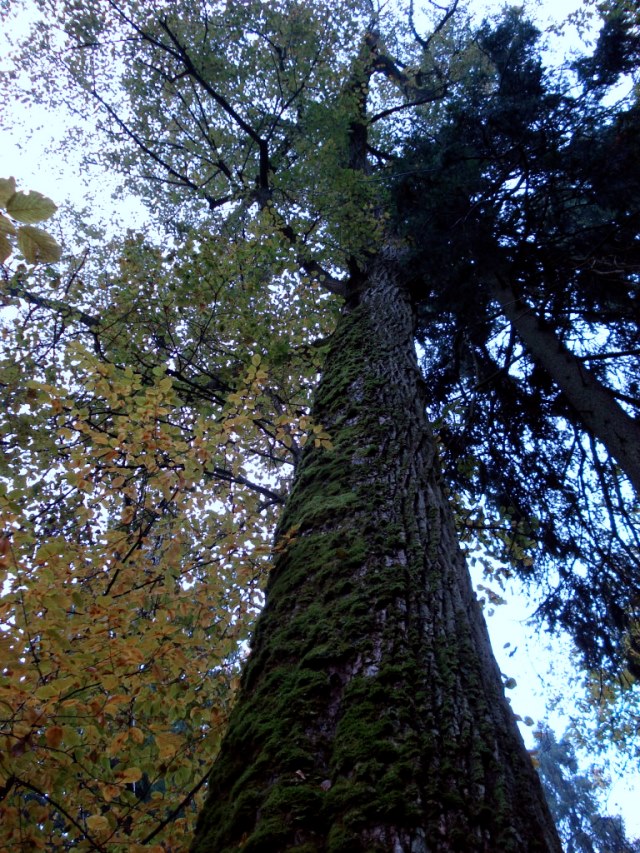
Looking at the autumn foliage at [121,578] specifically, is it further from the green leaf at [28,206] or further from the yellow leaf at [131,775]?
the green leaf at [28,206]

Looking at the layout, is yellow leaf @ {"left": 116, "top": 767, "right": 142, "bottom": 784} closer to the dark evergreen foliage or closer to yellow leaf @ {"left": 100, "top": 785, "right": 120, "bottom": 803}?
yellow leaf @ {"left": 100, "top": 785, "right": 120, "bottom": 803}

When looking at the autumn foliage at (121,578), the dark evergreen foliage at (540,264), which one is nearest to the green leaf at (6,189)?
the autumn foliage at (121,578)

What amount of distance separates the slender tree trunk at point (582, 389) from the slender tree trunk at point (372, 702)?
2771 millimetres

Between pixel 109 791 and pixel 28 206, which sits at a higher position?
pixel 28 206

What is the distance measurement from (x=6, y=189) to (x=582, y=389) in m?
5.61

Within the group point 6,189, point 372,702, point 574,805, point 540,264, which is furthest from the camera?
point 574,805

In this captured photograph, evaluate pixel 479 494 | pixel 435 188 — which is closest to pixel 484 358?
pixel 479 494

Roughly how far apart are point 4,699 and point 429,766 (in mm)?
1451

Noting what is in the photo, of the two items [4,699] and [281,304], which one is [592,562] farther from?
[4,699]

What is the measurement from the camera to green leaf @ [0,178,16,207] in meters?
0.92

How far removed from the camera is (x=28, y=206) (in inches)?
36.8

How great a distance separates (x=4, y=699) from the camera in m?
1.81

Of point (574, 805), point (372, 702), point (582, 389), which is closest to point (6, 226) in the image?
point (372, 702)

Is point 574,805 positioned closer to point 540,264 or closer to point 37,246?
point 540,264
